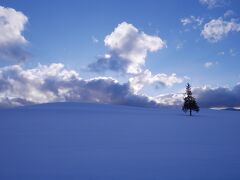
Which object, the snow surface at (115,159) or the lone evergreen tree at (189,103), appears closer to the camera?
the snow surface at (115,159)

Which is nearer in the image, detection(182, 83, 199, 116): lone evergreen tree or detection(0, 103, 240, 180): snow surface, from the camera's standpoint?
detection(0, 103, 240, 180): snow surface

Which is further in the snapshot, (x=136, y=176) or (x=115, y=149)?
(x=115, y=149)

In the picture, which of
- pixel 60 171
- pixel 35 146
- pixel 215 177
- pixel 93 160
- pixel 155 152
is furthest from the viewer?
pixel 35 146

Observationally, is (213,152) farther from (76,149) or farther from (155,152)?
(76,149)

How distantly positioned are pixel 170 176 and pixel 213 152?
621 cm

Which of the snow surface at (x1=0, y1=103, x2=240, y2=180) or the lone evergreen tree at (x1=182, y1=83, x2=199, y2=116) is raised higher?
the lone evergreen tree at (x1=182, y1=83, x2=199, y2=116)

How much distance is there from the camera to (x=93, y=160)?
45.2 feet

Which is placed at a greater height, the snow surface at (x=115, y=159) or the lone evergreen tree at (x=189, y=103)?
the lone evergreen tree at (x=189, y=103)

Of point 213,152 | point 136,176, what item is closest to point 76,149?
point 136,176

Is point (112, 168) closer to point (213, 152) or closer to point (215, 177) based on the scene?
point (215, 177)

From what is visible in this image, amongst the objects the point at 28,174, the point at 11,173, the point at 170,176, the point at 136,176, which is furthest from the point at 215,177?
the point at 11,173

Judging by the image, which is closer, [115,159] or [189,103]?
[115,159]

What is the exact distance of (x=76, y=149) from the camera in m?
16.7

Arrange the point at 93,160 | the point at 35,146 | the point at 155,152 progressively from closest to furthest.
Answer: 1. the point at 93,160
2. the point at 155,152
3. the point at 35,146
